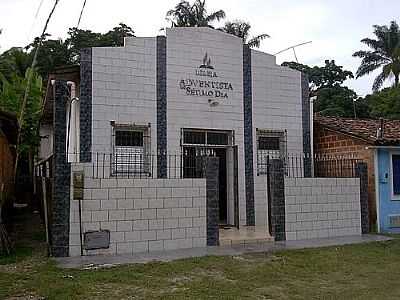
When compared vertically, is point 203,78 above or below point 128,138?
above

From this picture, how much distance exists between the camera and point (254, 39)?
35250mm

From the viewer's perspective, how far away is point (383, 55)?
42.0 meters

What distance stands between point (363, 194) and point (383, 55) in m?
32.6

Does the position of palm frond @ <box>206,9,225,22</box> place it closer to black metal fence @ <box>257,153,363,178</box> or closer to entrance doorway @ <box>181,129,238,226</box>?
black metal fence @ <box>257,153,363,178</box>

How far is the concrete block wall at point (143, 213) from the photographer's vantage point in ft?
31.6

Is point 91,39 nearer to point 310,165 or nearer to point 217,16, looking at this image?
point 217,16

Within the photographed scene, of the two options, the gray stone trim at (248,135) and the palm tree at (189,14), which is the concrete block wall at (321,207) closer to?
the gray stone trim at (248,135)

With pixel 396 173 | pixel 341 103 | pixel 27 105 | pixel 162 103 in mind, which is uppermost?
pixel 341 103

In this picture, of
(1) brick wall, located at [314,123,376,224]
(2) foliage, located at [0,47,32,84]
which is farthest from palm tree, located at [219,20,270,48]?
(1) brick wall, located at [314,123,376,224]

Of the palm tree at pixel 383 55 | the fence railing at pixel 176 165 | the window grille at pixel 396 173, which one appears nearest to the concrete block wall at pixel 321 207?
the fence railing at pixel 176 165

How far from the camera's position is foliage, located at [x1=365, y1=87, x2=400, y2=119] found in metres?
32.0

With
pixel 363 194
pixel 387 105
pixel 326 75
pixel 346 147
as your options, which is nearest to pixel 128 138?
pixel 363 194

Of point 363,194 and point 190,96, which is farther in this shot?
point 190,96

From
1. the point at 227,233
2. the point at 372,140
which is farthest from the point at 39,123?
the point at 372,140
